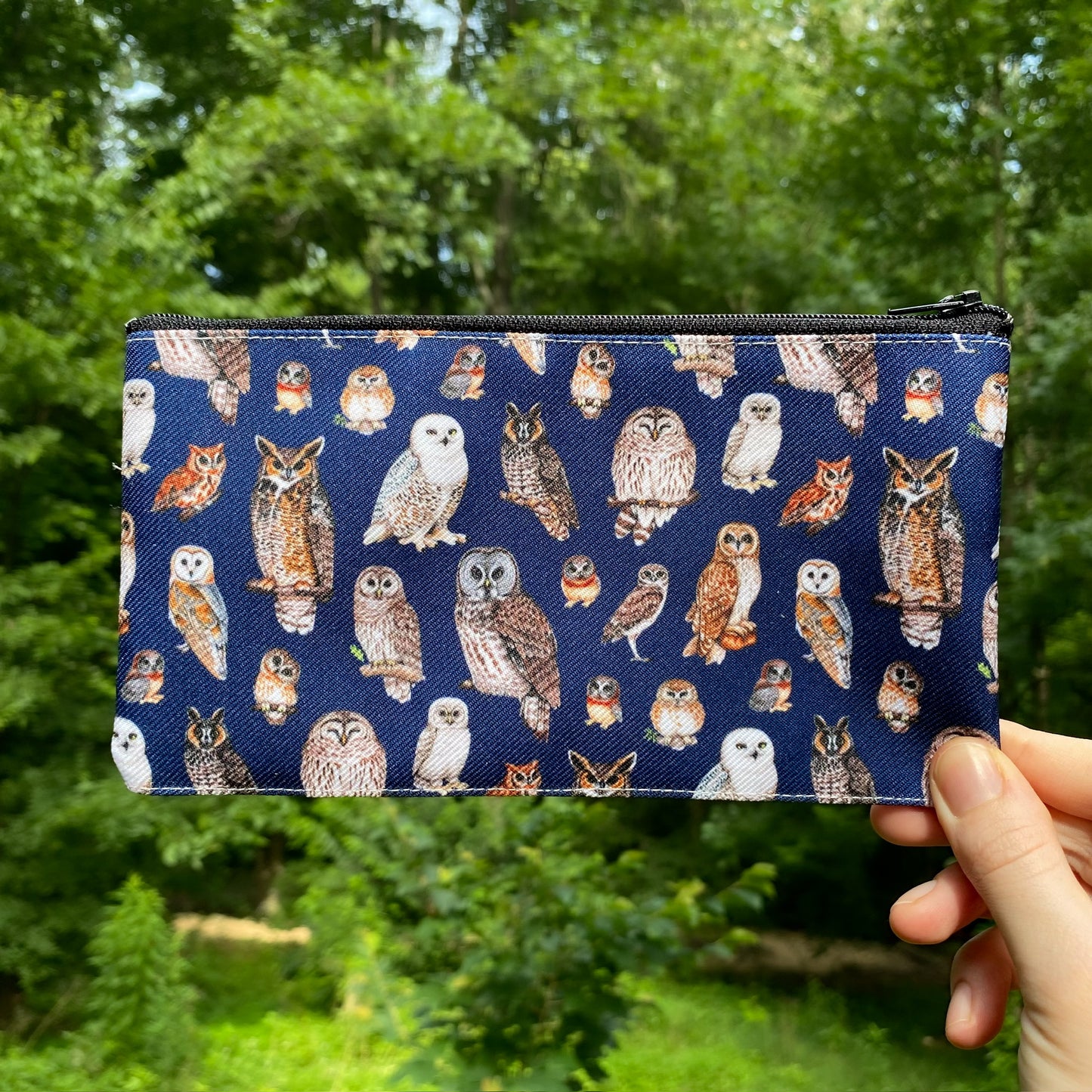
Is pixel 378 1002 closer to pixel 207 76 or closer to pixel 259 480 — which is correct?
pixel 259 480

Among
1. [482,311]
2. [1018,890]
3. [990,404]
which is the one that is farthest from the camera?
[482,311]

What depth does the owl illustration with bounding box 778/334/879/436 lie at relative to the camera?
1.16 meters

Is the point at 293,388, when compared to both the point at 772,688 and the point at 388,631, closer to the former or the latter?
the point at 388,631

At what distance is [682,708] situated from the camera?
3.89ft

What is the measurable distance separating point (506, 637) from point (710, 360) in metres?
0.48

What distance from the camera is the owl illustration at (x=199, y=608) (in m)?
1.19

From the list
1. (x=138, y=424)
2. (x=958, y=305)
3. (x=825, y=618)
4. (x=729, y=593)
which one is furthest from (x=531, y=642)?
(x=958, y=305)

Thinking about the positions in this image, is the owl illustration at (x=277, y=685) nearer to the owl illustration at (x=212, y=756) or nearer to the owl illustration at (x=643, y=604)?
the owl illustration at (x=212, y=756)

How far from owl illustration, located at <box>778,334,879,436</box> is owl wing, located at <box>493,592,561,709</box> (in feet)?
1.58

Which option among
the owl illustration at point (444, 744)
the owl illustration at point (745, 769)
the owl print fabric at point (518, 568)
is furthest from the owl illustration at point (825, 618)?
the owl illustration at point (444, 744)

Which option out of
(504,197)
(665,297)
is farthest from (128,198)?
(665,297)

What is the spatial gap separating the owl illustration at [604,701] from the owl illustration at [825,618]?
Result: 269mm

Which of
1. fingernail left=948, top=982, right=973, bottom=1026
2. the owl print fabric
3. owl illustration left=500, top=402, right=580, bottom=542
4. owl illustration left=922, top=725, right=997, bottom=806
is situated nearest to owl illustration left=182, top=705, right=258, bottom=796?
the owl print fabric

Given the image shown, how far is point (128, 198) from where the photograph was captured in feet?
13.8
